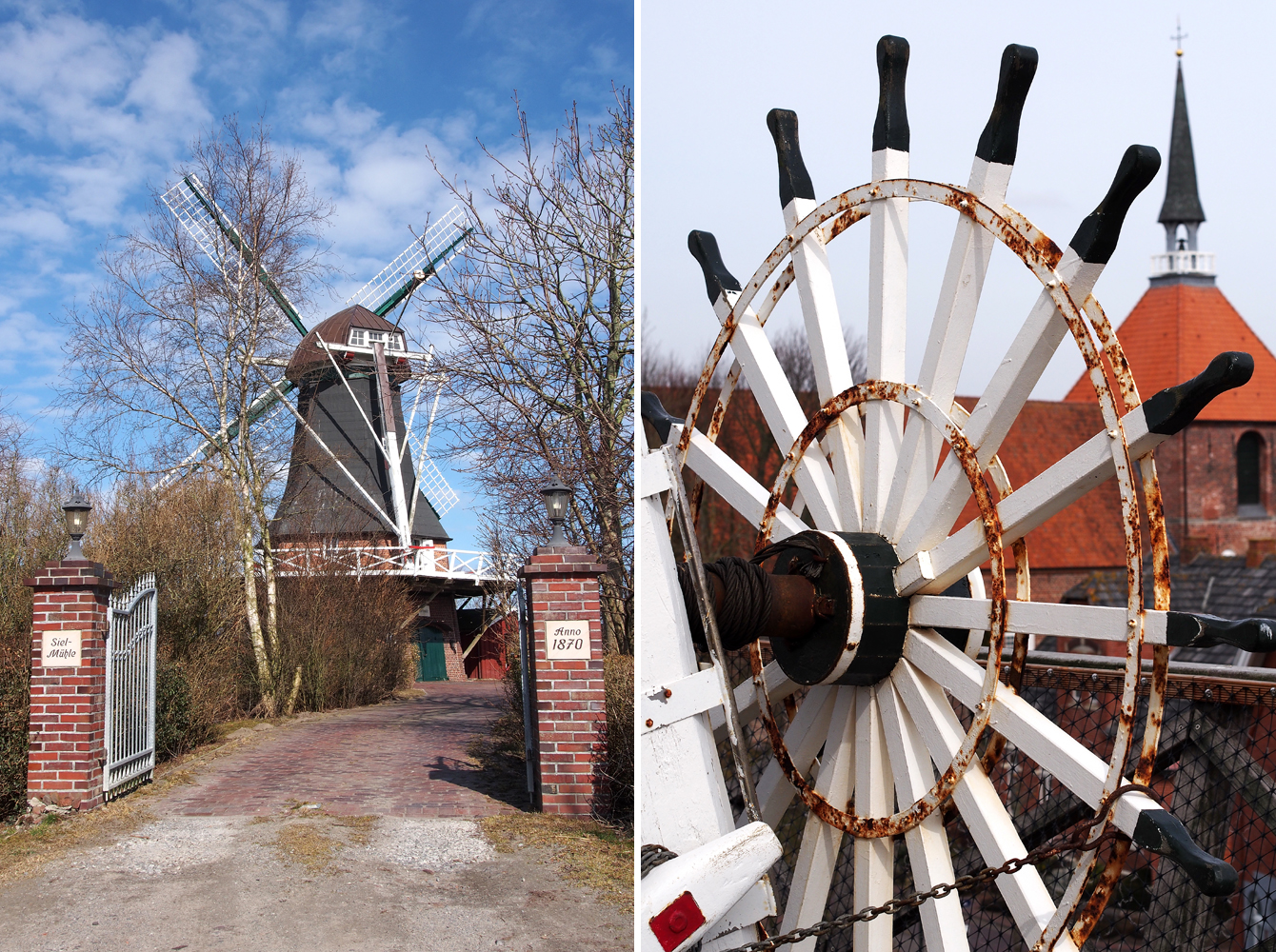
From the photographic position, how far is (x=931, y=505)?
2850 mm

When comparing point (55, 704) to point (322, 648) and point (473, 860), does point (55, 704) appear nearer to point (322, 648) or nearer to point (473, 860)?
point (473, 860)

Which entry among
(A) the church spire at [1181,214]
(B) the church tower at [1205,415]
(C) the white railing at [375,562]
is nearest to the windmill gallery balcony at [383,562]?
(C) the white railing at [375,562]

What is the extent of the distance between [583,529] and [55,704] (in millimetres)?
4671

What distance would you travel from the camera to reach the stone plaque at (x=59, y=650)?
317 inches

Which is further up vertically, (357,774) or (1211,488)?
(1211,488)

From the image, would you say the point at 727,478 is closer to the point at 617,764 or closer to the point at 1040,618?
the point at 1040,618

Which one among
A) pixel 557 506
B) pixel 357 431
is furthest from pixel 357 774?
pixel 357 431

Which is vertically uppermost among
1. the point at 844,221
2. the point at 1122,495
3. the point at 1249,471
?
the point at 1249,471

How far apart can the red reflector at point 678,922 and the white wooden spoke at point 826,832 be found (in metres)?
0.96

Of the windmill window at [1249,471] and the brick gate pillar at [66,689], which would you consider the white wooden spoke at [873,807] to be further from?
the windmill window at [1249,471]

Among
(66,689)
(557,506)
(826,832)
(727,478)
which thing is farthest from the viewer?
(66,689)

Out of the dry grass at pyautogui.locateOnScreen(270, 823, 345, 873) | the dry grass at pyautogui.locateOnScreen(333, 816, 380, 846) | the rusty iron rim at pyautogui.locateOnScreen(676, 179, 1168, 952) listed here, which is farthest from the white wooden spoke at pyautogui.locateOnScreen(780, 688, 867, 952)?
the dry grass at pyautogui.locateOnScreen(333, 816, 380, 846)

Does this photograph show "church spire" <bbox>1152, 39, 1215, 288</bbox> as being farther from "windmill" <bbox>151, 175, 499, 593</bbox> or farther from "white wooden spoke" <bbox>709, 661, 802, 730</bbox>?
"white wooden spoke" <bbox>709, 661, 802, 730</bbox>

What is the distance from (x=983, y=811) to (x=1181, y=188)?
45.5 meters
